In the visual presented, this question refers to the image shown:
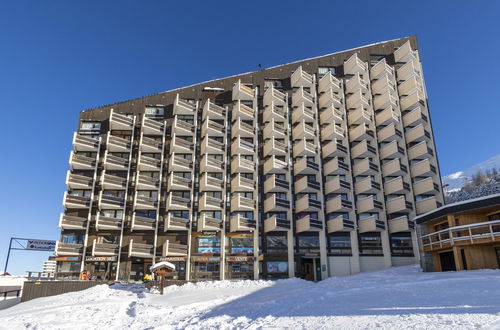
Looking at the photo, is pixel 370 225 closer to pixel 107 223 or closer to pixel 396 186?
pixel 396 186

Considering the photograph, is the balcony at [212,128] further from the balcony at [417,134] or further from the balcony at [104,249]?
the balcony at [417,134]

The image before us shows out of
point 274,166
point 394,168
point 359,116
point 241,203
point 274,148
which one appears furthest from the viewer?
point 359,116

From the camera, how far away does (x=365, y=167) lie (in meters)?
45.3

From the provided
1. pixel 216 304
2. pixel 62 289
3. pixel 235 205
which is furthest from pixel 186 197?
pixel 216 304

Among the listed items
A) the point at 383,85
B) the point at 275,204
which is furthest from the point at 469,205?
the point at 383,85

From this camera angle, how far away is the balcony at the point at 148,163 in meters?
45.5

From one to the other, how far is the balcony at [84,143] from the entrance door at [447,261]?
131 ft

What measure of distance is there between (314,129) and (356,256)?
1736 cm

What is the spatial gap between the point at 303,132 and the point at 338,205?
35.3ft

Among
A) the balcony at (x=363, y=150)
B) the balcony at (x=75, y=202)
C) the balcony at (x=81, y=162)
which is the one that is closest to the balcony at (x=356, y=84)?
the balcony at (x=363, y=150)

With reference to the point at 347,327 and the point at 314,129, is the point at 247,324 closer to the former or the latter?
the point at 347,327

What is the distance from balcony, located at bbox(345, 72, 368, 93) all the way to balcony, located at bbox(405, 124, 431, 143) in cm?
854

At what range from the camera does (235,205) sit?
43250 mm

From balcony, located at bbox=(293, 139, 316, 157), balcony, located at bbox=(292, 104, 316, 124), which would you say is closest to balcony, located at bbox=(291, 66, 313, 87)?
balcony, located at bbox=(292, 104, 316, 124)
